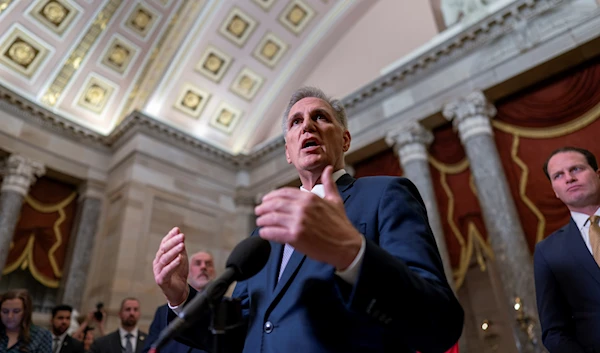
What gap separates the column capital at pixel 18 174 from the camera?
308 inches

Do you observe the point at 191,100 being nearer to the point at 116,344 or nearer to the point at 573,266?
the point at 116,344

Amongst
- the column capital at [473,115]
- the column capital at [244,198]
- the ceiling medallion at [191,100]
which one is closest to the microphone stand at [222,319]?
the column capital at [473,115]

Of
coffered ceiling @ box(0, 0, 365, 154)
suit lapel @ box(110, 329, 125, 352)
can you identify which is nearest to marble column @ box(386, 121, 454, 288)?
coffered ceiling @ box(0, 0, 365, 154)

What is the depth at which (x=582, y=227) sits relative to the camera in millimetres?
2303

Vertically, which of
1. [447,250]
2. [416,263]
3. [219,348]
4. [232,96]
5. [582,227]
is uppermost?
[232,96]

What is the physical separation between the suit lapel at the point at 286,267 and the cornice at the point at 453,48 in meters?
6.88

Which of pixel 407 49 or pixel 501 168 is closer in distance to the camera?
pixel 501 168

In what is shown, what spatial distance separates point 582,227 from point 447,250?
4.84m

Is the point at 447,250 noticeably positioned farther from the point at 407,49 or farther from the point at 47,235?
the point at 47,235

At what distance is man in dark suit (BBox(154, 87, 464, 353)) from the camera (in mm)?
896

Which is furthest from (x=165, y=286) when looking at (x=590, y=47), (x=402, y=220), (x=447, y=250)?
(x=590, y=47)

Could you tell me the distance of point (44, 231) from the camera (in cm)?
853

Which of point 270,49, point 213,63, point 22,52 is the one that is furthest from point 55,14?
point 270,49

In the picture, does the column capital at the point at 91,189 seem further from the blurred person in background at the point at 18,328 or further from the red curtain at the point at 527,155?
the red curtain at the point at 527,155
